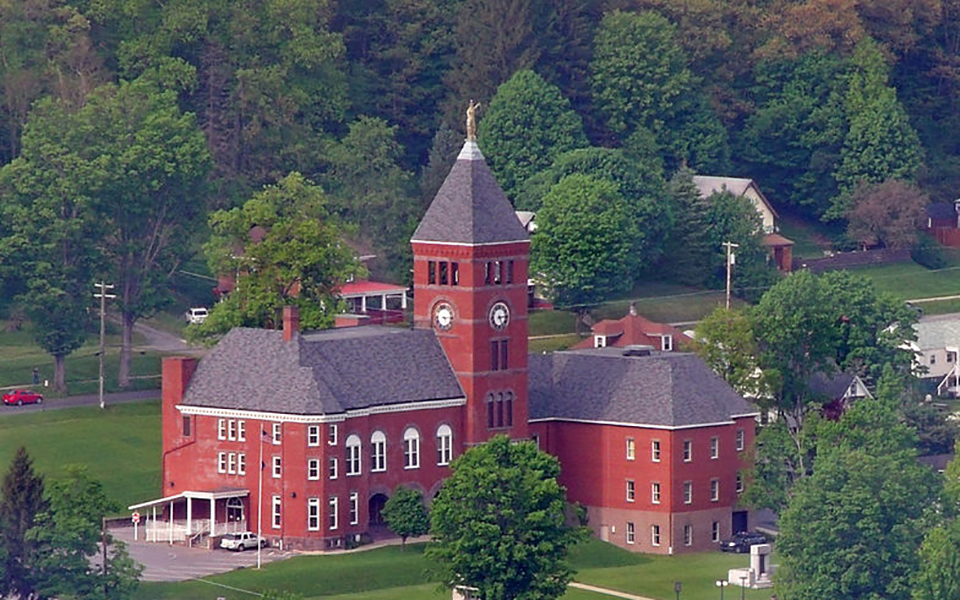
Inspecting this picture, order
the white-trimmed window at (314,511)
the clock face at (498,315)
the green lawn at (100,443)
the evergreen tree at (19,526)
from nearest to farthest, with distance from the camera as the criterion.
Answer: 1. the evergreen tree at (19,526)
2. the white-trimmed window at (314,511)
3. the clock face at (498,315)
4. the green lawn at (100,443)

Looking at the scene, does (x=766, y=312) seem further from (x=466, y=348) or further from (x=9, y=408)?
(x=9, y=408)

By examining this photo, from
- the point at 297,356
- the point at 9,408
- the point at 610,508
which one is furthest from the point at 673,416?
the point at 9,408

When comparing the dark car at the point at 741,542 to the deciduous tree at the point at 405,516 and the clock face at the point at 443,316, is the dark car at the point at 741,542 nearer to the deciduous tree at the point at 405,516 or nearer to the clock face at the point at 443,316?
the deciduous tree at the point at 405,516

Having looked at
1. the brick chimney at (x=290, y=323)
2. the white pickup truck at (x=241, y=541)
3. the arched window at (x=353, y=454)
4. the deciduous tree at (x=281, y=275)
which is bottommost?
the white pickup truck at (x=241, y=541)

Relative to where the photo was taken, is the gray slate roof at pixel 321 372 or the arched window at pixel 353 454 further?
the arched window at pixel 353 454

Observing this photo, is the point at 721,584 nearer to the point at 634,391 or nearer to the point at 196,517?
the point at 634,391

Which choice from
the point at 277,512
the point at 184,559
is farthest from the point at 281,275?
the point at 184,559

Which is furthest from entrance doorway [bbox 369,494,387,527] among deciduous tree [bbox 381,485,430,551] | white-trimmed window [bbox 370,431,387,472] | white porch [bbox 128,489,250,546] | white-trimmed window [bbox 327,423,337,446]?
white porch [bbox 128,489,250,546]

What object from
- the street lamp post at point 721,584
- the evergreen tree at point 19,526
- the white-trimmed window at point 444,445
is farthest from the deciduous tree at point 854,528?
the evergreen tree at point 19,526
